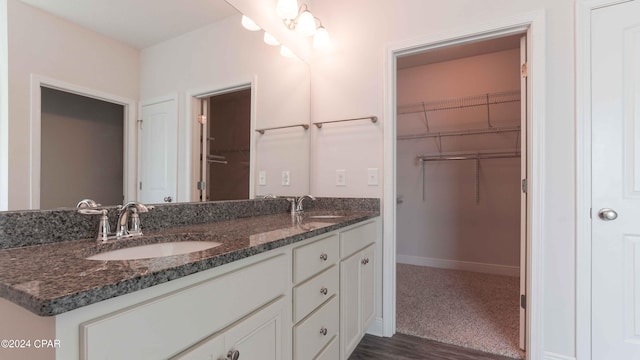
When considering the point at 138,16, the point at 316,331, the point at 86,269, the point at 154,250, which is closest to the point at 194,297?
the point at 86,269

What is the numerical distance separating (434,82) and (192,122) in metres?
3.06

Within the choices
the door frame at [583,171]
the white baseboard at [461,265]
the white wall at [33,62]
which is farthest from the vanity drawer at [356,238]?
the white baseboard at [461,265]

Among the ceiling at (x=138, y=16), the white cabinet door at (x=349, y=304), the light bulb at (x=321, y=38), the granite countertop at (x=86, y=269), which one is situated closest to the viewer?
the granite countertop at (x=86, y=269)

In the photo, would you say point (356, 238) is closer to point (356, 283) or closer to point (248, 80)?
point (356, 283)

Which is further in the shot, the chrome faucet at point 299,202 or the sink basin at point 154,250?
the chrome faucet at point 299,202

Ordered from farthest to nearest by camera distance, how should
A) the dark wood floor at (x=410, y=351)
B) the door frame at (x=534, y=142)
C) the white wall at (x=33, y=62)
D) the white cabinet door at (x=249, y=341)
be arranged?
the dark wood floor at (x=410, y=351) < the door frame at (x=534, y=142) < the white wall at (x=33, y=62) < the white cabinet door at (x=249, y=341)

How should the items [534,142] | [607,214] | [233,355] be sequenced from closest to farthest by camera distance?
1. [233,355]
2. [607,214]
3. [534,142]

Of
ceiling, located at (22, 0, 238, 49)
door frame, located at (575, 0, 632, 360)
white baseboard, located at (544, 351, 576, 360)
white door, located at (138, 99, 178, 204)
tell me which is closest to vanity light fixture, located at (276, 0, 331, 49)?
ceiling, located at (22, 0, 238, 49)

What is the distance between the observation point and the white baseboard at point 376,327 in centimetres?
199

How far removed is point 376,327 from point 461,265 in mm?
1950

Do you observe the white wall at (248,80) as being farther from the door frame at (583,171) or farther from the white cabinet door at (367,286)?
the door frame at (583,171)

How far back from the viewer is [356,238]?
5.50 ft

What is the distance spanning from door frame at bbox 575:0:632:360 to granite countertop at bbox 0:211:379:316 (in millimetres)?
1535

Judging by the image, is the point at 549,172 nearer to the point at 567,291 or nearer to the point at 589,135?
the point at 589,135
